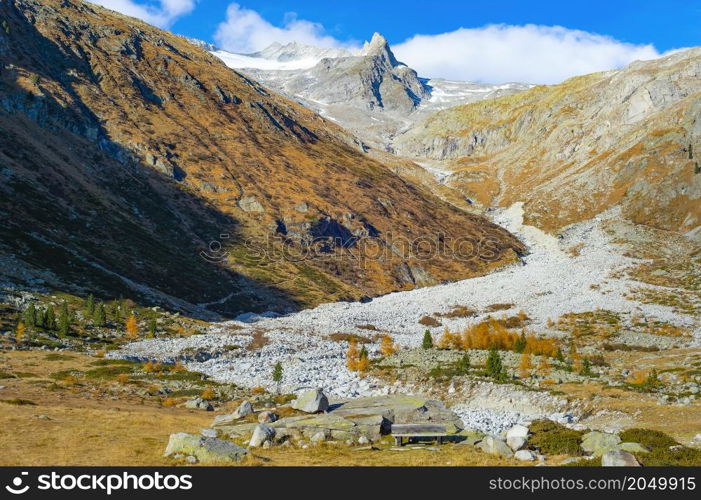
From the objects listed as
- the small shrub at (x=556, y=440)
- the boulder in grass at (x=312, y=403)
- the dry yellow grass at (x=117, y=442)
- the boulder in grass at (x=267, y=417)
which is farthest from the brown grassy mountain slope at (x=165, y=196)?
the small shrub at (x=556, y=440)

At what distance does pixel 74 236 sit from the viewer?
328 ft

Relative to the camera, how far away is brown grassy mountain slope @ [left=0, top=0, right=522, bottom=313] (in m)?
103

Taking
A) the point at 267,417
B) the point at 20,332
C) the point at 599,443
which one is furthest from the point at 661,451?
the point at 20,332

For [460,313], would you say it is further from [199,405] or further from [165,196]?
[165,196]

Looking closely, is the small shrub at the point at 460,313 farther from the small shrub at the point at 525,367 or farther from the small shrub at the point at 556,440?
the small shrub at the point at 556,440

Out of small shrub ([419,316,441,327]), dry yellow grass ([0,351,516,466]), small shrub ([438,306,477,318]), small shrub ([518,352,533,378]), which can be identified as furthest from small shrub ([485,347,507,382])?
small shrub ([438,306,477,318])

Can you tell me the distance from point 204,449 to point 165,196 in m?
128

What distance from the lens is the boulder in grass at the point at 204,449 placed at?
73.7 feet

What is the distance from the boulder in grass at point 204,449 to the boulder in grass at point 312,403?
27.1ft

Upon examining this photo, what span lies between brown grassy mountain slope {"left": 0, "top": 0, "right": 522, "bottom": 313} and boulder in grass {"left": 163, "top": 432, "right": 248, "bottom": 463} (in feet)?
219

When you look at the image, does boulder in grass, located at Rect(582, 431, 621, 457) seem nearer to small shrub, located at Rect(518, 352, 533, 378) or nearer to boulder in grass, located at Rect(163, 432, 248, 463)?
boulder in grass, located at Rect(163, 432, 248, 463)

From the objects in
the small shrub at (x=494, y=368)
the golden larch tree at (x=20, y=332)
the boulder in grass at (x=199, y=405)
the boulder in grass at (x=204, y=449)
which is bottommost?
the boulder in grass at (x=204, y=449)

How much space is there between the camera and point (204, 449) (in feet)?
74.6

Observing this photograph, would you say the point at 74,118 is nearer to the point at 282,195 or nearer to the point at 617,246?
the point at 282,195
